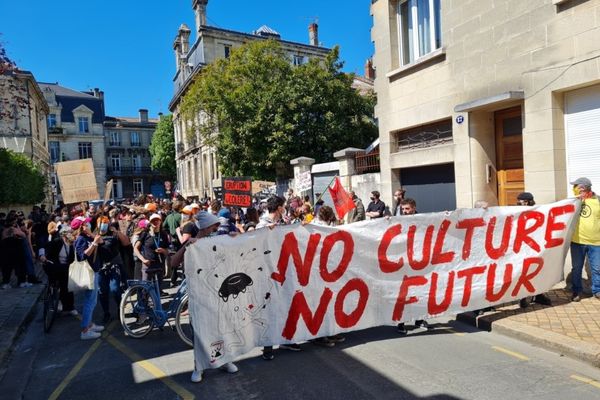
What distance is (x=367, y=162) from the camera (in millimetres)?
14172

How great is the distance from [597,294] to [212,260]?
214 inches

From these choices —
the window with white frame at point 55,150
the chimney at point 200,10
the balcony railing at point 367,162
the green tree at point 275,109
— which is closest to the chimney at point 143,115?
the window with white frame at point 55,150

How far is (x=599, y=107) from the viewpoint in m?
7.09

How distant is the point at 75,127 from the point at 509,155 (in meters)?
64.7

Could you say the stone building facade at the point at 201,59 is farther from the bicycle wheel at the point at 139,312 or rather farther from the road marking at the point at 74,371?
the road marking at the point at 74,371

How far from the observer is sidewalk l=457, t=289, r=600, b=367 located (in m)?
4.80

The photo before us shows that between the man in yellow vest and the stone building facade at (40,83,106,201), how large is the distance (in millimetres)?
63439

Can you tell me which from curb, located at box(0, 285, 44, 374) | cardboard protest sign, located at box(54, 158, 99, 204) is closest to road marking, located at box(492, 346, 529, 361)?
curb, located at box(0, 285, 44, 374)

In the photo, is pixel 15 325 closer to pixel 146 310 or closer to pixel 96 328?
pixel 96 328

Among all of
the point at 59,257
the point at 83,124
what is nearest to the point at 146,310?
the point at 59,257

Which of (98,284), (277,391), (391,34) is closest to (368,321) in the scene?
(277,391)

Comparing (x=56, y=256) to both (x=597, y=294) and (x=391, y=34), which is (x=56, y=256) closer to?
(x=597, y=294)

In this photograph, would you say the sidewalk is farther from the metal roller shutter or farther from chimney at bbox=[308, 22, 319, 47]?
chimney at bbox=[308, 22, 319, 47]

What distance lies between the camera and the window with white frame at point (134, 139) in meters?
70.4
